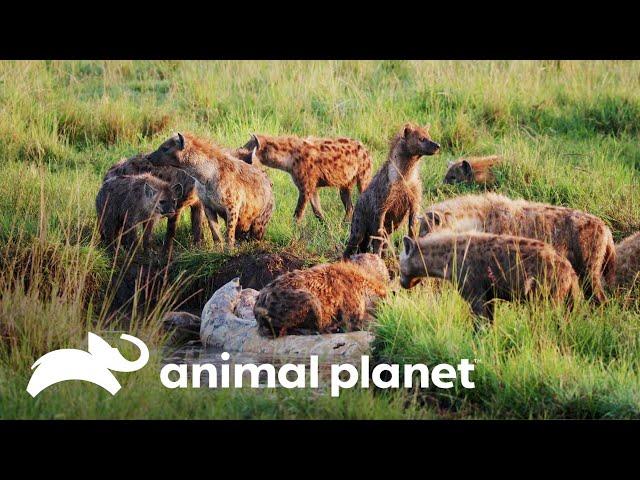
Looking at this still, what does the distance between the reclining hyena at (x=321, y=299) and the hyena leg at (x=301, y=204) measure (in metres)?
1.61

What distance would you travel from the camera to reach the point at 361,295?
326 inches

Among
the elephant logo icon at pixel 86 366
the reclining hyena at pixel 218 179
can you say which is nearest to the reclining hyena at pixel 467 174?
the reclining hyena at pixel 218 179

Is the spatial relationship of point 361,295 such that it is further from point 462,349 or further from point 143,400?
point 143,400

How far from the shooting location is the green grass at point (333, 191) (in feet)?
22.1

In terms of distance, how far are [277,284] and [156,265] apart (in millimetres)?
1574

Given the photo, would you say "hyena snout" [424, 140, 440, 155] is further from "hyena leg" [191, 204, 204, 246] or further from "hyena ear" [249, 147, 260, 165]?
"hyena leg" [191, 204, 204, 246]

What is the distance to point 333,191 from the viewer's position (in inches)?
435

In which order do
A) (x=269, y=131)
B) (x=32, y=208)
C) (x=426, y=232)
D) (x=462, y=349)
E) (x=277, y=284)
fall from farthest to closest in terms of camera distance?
(x=269, y=131) → (x=32, y=208) → (x=426, y=232) → (x=277, y=284) → (x=462, y=349)

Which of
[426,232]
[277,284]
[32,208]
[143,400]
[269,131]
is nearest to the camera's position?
[143,400]

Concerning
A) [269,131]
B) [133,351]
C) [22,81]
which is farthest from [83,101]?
[133,351]

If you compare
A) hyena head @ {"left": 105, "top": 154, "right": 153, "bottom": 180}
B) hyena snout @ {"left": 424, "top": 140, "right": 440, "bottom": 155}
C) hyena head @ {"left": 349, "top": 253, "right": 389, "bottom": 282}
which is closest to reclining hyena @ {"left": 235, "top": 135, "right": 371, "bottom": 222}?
hyena head @ {"left": 105, "top": 154, "right": 153, "bottom": 180}

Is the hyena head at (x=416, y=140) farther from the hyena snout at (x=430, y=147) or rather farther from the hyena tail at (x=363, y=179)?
the hyena tail at (x=363, y=179)

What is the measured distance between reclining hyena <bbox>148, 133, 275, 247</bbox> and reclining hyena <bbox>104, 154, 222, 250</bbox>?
0.13 m

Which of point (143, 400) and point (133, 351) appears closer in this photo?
point (143, 400)
